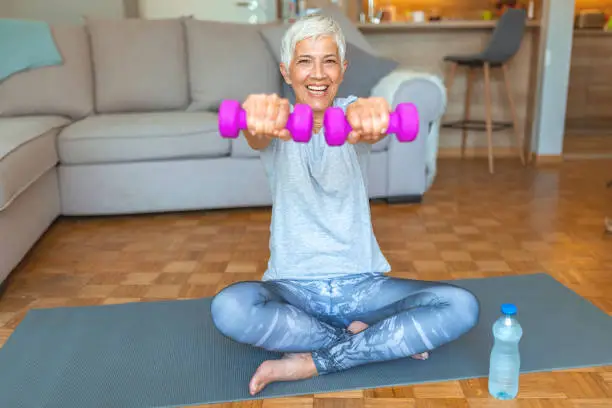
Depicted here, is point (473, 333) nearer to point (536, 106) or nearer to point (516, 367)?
point (516, 367)

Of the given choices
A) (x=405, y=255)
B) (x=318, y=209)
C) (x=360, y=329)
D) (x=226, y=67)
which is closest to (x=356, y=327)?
(x=360, y=329)

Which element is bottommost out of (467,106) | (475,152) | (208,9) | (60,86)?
(475,152)

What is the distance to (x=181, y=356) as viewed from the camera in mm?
1401

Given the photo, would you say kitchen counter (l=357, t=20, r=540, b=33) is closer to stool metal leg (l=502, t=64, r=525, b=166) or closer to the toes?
stool metal leg (l=502, t=64, r=525, b=166)

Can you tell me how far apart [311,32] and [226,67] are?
6.13ft

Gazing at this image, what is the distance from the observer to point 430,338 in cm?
125

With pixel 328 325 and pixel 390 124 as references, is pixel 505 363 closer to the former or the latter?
pixel 328 325

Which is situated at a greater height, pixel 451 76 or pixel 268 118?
pixel 268 118

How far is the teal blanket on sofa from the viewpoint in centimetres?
277

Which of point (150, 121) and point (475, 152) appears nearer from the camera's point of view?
point (150, 121)

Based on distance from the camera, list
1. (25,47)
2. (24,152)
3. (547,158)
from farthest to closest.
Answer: (547,158) < (25,47) < (24,152)

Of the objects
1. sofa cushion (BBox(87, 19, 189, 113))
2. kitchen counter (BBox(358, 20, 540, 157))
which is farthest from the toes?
kitchen counter (BBox(358, 20, 540, 157))

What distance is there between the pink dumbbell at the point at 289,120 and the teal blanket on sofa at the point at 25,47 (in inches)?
85.7

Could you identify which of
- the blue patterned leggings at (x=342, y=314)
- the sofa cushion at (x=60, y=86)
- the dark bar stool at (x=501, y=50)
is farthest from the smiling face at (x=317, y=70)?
the dark bar stool at (x=501, y=50)
